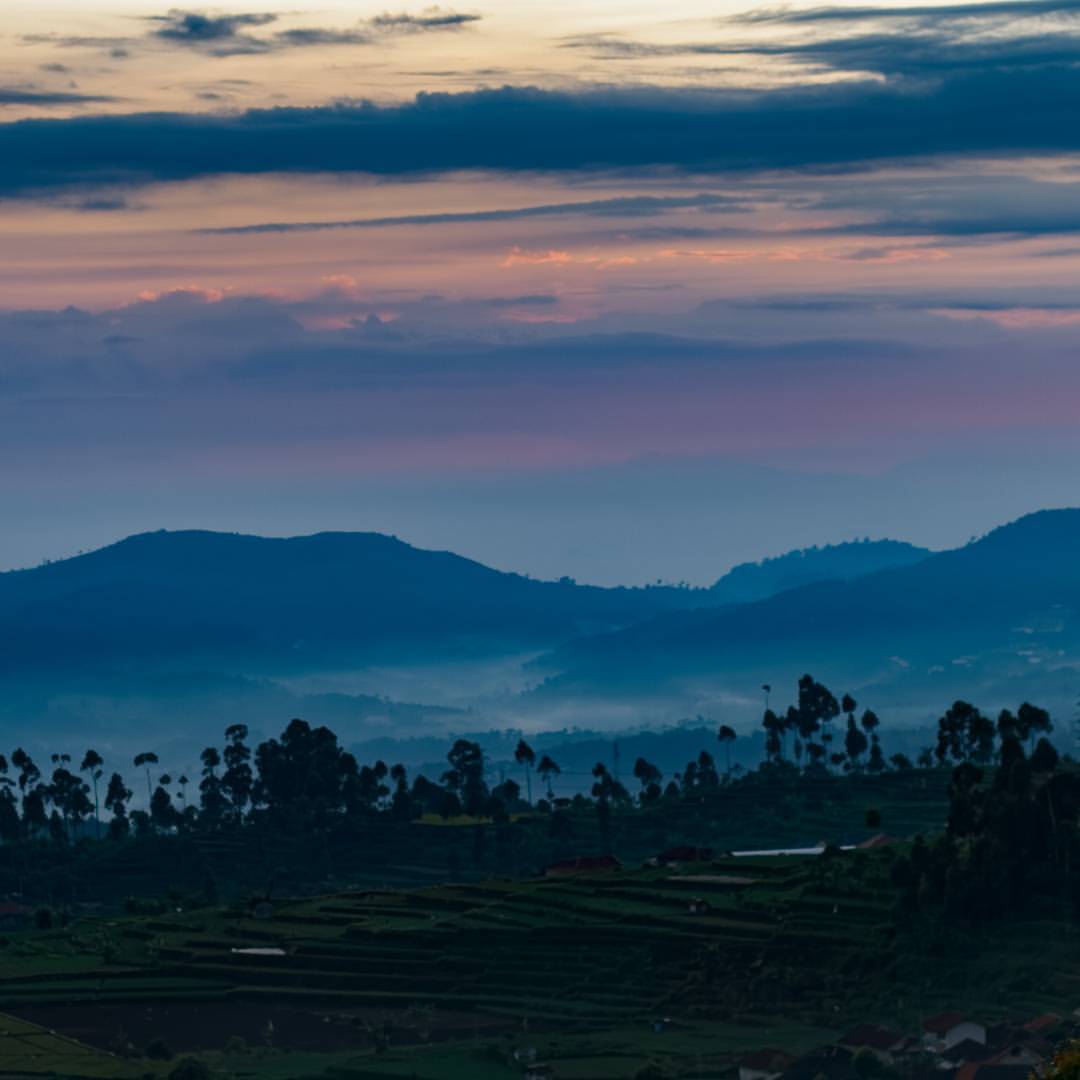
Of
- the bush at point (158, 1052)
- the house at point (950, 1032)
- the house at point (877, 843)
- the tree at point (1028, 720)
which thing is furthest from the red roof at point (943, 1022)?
the tree at point (1028, 720)

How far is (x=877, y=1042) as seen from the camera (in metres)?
115

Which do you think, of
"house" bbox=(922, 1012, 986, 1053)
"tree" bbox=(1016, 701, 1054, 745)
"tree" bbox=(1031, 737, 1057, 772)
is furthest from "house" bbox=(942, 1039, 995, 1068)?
"tree" bbox=(1016, 701, 1054, 745)

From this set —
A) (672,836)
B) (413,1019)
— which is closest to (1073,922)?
(413,1019)

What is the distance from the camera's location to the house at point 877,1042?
113 meters

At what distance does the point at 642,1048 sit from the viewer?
394ft

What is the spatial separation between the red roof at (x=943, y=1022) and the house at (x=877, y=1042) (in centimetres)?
203

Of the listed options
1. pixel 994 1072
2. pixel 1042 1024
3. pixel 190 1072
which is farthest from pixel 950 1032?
pixel 190 1072

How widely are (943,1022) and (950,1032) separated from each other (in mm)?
1393

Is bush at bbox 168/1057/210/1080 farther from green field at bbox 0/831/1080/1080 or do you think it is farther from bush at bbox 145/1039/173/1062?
bush at bbox 145/1039/173/1062

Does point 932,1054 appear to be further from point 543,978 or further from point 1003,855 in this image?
point 543,978

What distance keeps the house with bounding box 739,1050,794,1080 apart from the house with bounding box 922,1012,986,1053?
7.90 meters

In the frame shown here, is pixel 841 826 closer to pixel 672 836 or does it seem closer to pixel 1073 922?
pixel 672 836

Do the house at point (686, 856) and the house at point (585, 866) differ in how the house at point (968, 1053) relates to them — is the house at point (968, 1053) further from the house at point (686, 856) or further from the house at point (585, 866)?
the house at point (585, 866)

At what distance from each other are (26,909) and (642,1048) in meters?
79.0
